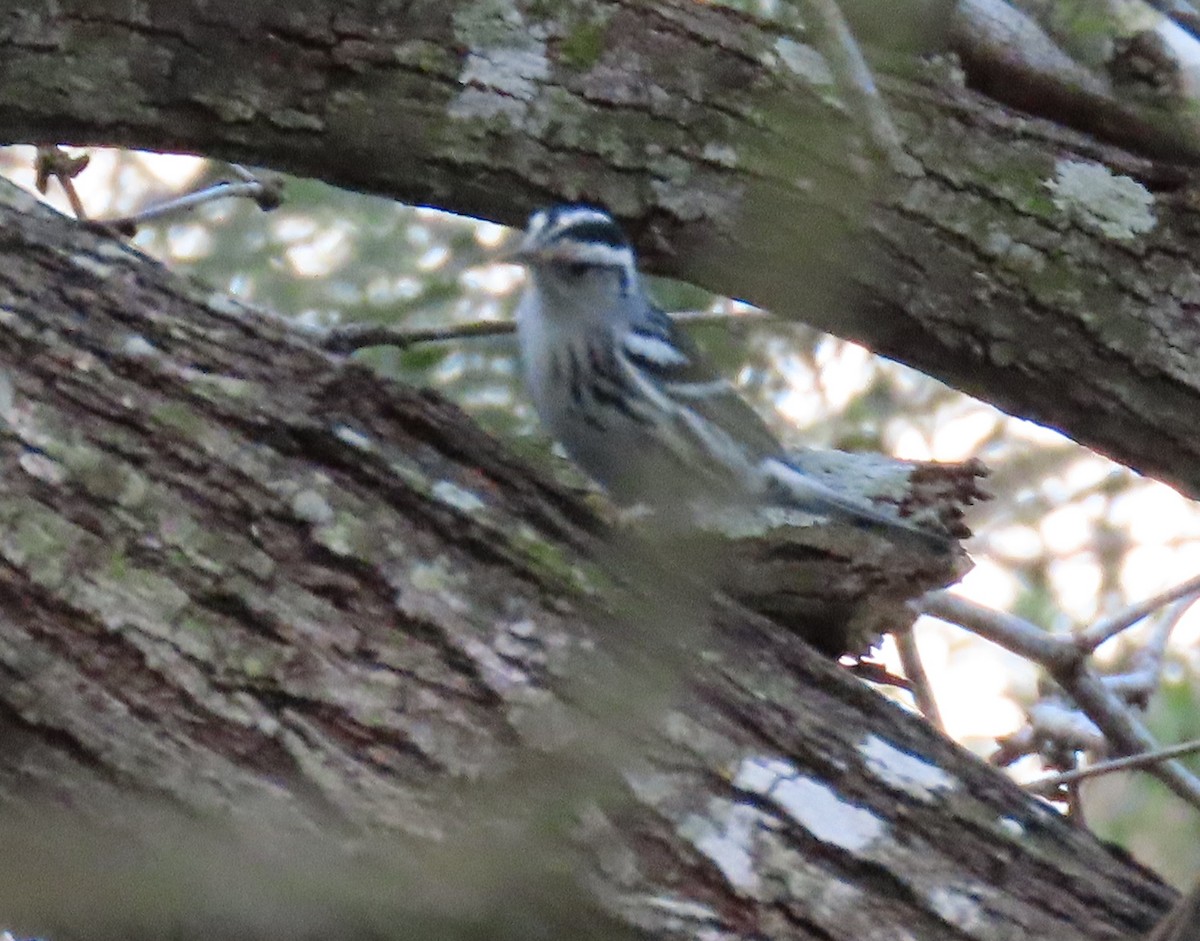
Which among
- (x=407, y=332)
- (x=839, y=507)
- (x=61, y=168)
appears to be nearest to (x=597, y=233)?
(x=407, y=332)

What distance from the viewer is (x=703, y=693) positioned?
1.88 metres

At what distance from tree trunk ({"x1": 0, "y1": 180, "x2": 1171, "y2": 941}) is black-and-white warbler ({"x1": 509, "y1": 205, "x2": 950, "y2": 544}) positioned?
0.69 meters

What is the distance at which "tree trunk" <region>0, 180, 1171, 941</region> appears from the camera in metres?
1.71

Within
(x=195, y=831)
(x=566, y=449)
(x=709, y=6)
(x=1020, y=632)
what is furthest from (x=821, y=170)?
(x=195, y=831)

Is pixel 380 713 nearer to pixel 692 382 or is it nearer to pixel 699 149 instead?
pixel 699 149

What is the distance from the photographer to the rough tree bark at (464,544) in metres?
1.72

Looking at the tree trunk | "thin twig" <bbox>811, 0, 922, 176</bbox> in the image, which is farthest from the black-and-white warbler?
the tree trunk

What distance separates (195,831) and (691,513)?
3.70 ft

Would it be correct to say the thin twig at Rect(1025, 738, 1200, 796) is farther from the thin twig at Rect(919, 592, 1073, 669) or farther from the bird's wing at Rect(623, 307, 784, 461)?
the bird's wing at Rect(623, 307, 784, 461)

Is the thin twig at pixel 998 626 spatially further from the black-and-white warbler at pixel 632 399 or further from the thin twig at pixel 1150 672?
the black-and-white warbler at pixel 632 399

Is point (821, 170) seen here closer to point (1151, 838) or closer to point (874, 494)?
point (874, 494)

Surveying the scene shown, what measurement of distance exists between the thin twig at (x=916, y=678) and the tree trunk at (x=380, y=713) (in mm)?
942

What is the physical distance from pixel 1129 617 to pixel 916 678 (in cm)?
55

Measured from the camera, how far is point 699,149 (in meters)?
2.34
